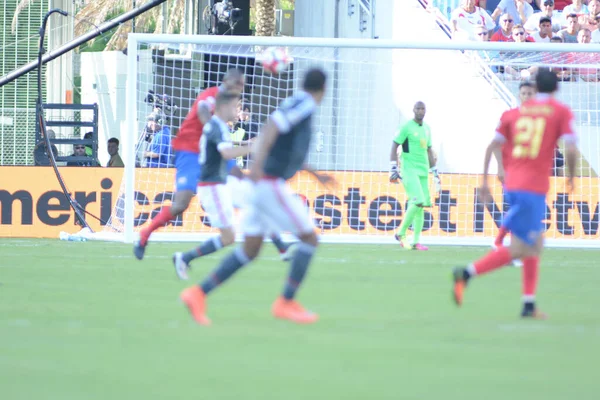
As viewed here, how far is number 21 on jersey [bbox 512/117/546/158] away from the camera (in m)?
8.65

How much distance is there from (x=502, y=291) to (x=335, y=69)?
457 inches

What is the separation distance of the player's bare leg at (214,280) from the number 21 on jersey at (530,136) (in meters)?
2.15

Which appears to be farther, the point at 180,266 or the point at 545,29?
the point at 545,29

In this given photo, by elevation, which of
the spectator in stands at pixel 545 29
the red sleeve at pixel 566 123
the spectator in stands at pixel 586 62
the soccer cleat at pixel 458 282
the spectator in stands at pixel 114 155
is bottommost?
the soccer cleat at pixel 458 282

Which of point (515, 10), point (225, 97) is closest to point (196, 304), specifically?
point (225, 97)

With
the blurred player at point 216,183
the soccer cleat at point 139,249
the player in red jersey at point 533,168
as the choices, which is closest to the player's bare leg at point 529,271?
the player in red jersey at point 533,168

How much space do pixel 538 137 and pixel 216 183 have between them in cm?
419

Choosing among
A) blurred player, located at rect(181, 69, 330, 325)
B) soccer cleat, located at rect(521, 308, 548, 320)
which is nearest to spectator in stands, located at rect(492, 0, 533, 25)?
soccer cleat, located at rect(521, 308, 548, 320)

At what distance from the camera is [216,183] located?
38.9 feet

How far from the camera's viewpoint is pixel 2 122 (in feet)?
92.3

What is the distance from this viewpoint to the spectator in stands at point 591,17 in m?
23.0

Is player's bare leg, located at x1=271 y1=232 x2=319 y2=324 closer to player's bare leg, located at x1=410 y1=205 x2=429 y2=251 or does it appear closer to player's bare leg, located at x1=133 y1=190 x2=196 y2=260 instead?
player's bare leg, located at x1=133 y1=190 x2=196 y2=260

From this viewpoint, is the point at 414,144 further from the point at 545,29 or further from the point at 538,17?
the point at 538,17

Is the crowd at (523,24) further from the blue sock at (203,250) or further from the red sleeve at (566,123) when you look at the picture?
the red sleeve at (566,123)
